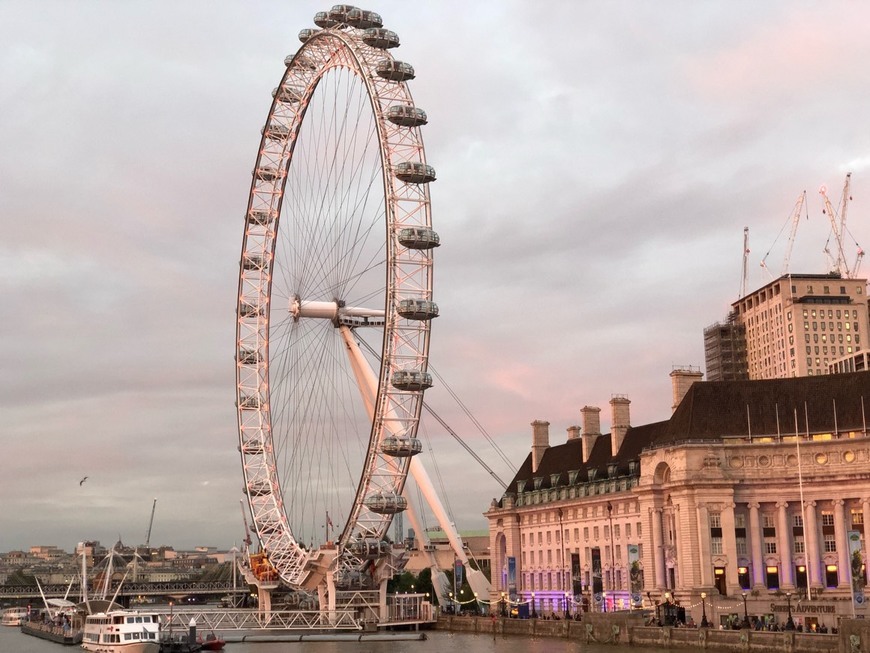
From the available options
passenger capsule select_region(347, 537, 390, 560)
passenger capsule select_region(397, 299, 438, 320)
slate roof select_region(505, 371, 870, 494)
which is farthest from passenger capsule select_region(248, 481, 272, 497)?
slate roof select_region(505, 371, 870, 494)

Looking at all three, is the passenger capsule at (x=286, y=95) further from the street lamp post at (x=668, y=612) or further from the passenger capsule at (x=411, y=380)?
the street lamp post at (x=668, y=612)

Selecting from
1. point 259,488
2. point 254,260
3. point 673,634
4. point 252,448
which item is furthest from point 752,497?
point 254,260

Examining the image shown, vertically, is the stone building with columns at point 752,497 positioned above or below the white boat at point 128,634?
above

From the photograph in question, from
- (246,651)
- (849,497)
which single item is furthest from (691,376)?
(246,651)

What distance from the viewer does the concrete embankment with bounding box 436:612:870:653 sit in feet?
182

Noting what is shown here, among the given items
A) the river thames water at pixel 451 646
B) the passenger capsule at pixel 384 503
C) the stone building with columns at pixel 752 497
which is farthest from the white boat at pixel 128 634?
the stone building with columns at pixel 752 497

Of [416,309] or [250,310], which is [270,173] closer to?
[250,310]

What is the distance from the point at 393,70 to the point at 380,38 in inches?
101

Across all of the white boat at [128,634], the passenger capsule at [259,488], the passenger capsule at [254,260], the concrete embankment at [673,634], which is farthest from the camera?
the passenger capsule at [254,260]

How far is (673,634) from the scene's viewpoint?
72.8m

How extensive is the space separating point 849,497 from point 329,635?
40.4 m

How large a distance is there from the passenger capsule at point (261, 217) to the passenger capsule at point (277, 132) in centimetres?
617

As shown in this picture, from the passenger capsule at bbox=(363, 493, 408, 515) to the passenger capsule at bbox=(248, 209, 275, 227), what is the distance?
25.9 m

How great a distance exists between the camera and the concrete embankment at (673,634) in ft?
182
